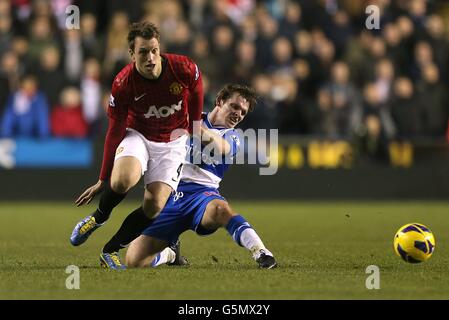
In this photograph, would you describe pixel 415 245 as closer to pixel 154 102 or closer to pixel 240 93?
pixel 240 93

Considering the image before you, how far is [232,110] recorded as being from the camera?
841 cm

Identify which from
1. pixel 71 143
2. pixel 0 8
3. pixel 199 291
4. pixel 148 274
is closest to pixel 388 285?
pixel 199 291

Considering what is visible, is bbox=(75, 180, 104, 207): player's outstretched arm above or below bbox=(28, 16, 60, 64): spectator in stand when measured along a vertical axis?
below

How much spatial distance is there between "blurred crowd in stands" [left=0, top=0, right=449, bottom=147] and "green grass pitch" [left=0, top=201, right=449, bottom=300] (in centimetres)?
211

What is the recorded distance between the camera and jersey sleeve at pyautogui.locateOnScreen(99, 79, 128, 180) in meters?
7.94

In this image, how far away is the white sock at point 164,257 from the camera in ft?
27.3

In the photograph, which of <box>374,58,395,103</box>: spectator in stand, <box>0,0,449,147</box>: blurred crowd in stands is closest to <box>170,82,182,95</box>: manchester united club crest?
<box>0,0,449,147</box>: blurred crowd in stands

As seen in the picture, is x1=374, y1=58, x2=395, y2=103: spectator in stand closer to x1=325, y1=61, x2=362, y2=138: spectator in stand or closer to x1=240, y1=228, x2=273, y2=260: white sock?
x1=325, y1=61, x2=362, y2=138: spectator in stand

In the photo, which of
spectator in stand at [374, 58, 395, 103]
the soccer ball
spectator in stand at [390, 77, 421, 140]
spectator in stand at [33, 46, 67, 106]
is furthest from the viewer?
spectator in stand at [374, 58, 395, 103]

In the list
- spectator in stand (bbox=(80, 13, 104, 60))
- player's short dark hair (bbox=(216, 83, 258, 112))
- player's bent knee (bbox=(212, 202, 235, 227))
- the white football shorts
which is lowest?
player's bent knee (bbox=(212, 202, 235, 227))

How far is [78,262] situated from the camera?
28.2 ft

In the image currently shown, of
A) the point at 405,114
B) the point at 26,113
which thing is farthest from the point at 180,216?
the point at 405,114

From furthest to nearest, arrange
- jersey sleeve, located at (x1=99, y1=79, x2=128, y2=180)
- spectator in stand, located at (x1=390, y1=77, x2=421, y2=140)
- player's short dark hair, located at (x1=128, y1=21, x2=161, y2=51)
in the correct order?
spectator in stand, located at (x1=390, y1=77, x2=421, y2=140) < jersey sleeve, located at (x1=99, y1=79, x2=128, y2=180) < player's short dark hair, located at (x1=128, y1=21, x2=161, y2=51)

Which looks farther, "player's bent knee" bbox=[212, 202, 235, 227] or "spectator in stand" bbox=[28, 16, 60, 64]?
"spectator in stand" bbox=[28, 16, 60, 64]
